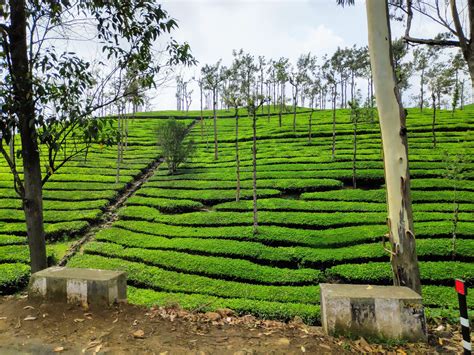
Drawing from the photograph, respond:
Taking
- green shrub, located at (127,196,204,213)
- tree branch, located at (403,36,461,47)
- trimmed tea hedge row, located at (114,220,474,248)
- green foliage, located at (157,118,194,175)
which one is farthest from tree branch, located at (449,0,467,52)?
green foliage, located at (157,118,194,175)

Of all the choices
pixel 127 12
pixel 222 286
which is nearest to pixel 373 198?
pixel 222 286

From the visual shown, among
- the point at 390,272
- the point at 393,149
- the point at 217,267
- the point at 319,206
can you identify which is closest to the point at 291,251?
the point at 217,267

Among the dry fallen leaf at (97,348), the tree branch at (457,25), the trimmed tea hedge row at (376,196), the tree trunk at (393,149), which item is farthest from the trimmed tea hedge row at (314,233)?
the dry fallen leaf at (97,348)

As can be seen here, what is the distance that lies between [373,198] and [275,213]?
557cm

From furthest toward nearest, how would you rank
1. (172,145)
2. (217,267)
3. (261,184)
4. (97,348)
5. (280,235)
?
(172,145) < (261,184) < (280,235) < (217,267) < (97,348)

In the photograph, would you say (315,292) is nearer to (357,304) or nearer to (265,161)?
(357,304)

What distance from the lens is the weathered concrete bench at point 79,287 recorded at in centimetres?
467

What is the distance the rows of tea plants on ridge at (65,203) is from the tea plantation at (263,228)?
0.07m

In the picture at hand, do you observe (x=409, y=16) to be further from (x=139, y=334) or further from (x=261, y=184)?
(x=261, y=184)

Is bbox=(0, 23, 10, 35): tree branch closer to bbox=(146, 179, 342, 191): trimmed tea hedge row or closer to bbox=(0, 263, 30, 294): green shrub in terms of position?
bbox=(0, 263, 30, 294): green shrub

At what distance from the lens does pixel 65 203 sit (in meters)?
18.9

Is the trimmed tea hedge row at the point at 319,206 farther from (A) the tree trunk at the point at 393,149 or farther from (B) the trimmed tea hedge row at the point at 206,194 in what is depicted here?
(A) the tree trunk at the point at 393,149

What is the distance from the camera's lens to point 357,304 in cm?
401

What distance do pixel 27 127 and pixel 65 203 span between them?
1570 cm
